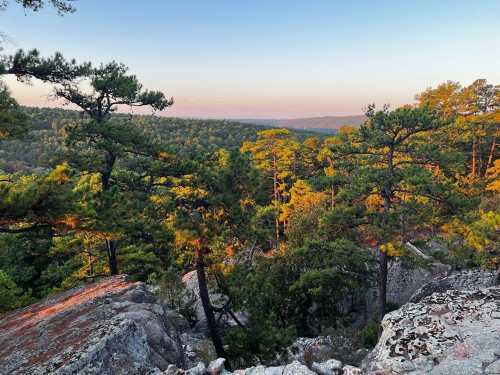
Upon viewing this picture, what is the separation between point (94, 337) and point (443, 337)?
22.8 feet

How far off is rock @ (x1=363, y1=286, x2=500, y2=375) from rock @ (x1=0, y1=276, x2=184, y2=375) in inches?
172

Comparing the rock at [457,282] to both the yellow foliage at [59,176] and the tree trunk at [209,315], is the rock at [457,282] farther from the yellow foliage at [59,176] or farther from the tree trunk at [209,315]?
the yellow foliage at [59,176]

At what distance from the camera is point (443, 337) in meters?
6.48

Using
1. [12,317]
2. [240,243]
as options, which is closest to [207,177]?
[240,243]

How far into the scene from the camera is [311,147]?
38.2m

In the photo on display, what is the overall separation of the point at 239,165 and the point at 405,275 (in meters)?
15.1

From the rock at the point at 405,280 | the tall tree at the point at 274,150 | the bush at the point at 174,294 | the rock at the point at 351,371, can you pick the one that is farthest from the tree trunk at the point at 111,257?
the tall tree at the point at 274,150

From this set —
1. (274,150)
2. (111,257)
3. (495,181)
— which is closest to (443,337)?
(111,257)

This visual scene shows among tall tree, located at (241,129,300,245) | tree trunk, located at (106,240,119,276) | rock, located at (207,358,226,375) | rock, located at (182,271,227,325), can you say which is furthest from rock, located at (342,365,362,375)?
tall tree, located at (241,129,300,245)

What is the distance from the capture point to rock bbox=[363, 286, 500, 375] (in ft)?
18.1

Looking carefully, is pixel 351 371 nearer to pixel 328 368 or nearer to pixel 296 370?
pixel 328 368

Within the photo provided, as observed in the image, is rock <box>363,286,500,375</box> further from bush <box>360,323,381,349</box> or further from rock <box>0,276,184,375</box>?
rock <box>0,276,184,375</box>

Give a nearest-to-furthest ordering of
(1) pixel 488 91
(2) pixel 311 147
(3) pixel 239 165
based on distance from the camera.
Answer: (3) pixel 239 165 → (1) pixel 488 91 → (2) pixel 311 147

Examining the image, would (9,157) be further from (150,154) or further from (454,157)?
(454,157)
